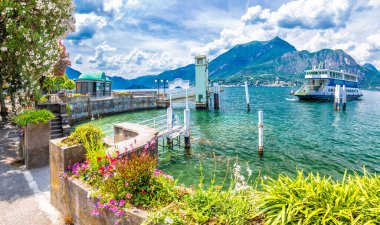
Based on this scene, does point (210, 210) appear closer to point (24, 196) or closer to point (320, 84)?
point (24, 196)

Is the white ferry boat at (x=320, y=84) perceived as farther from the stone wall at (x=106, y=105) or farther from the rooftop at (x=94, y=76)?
the rooftop at (x=94, y=76)

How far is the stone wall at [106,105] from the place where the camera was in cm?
3329

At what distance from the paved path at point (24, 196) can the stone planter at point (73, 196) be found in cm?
36

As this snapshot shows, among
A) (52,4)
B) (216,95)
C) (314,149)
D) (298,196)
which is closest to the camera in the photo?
(298,196)

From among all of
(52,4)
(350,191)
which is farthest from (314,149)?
(52,4)

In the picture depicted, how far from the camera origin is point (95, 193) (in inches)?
167

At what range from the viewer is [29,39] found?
12.4 m

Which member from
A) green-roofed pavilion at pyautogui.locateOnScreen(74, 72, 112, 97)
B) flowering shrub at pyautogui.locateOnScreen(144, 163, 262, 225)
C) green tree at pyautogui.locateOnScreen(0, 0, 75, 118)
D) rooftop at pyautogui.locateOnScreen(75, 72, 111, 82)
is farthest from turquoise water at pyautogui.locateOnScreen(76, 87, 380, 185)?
rooftop at pyautogui.locateOnScreen(75, 72, 111, 82)

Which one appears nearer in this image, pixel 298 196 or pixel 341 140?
pixel 298 196

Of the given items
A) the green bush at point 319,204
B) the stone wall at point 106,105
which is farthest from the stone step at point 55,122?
the stone wall at point 106,105

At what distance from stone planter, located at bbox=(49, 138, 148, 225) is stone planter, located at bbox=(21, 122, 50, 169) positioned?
427 cm

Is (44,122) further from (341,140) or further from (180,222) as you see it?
(341,140)

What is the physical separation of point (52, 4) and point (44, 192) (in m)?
11.1

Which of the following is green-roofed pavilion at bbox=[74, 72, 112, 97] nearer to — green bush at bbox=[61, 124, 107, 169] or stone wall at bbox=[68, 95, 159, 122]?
stone wall at bbox=[68, 95, 159, 122]
